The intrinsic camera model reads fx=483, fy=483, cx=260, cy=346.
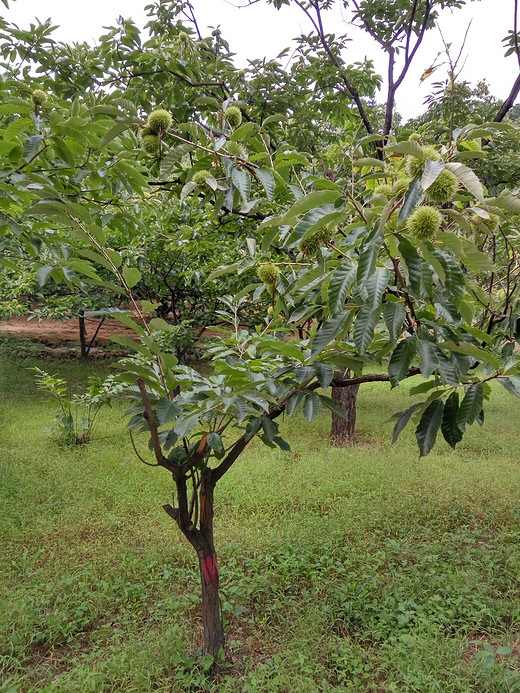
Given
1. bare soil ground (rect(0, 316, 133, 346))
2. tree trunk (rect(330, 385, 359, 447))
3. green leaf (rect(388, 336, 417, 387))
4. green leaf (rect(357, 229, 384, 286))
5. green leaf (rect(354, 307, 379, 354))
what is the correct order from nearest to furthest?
1. green leaf (rect(357, 229, 384, 286))
2. green leaf (rect(354, 307, 379, 354))
3. green leaf (rect(388, 336, 417, 387))
4. tree trunk (rect(330, 385, 359, 447))
5. bare soil ground (rect(0, 316, 133, 346))

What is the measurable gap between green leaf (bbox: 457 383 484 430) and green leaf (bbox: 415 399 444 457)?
0.16 ft

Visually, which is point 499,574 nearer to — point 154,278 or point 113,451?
point 113,451

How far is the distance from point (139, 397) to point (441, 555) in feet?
6.35

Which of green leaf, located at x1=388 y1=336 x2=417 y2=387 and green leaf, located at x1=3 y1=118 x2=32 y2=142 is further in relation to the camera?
green leaf, located at x1=3 y1=118 x2=32 y2=142

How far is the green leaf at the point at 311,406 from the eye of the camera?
1.25m

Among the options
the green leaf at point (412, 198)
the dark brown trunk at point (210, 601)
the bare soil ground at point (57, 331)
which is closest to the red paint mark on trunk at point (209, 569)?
the dark brown trunk at point (210, 601)

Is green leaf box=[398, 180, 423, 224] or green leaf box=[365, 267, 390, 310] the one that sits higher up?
green leaf box=[398, 180, 423, 224]

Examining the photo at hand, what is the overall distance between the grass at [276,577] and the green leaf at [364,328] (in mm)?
1327

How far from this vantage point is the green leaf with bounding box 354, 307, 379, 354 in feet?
2.98

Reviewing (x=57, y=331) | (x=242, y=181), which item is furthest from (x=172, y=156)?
(x=57, y=331)

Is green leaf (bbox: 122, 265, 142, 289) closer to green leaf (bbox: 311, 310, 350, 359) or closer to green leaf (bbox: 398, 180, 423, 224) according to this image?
green leaf (bbox: 311, 310, 350, 359)

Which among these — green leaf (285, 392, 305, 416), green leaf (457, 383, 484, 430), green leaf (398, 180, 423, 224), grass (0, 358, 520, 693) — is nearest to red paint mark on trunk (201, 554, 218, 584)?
grass (0, 358, 520, 693)

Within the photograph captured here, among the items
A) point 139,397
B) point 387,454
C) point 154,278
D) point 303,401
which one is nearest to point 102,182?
point 139,397

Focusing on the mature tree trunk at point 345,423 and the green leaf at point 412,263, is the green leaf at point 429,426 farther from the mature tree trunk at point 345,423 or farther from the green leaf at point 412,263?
the mature tree trunk at point 345,423
